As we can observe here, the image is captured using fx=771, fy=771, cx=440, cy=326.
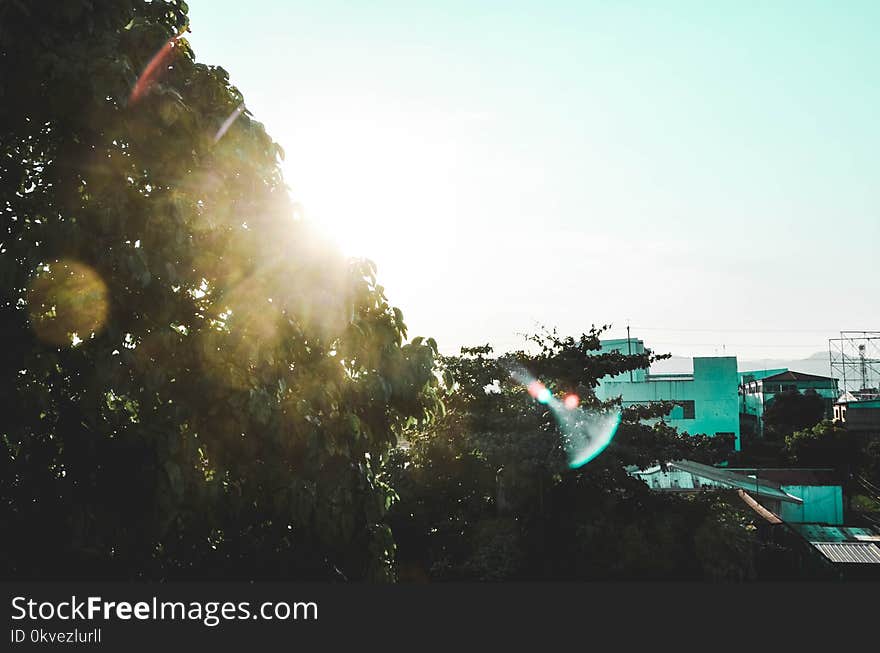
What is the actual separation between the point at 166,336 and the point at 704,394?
45.4m

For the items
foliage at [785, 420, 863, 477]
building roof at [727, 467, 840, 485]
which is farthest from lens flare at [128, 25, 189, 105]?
foliage at [785, 420, 863, 477]

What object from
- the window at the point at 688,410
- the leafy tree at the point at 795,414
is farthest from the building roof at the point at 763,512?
the leafy tree at the point at 795,414

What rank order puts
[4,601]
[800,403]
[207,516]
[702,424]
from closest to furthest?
[4,601] → [207,516] → [702,424] → [800,403]

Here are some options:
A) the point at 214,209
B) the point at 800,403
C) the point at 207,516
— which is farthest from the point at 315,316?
the point at 800,403

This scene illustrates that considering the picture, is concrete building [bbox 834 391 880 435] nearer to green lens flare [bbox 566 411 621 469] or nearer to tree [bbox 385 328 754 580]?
tree [bbox 385 328 754 580]

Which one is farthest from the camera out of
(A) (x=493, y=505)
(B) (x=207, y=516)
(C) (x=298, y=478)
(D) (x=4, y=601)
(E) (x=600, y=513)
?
(A) (x=493, y=505)

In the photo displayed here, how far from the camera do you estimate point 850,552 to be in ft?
65.9

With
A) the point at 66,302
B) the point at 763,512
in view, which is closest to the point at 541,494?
the point at 763,512

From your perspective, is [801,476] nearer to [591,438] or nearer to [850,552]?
[850,552]

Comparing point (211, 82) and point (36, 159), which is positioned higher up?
point (211, 82)

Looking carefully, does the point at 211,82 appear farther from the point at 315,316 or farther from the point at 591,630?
the point at 591,630

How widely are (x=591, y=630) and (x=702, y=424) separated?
1712 inches

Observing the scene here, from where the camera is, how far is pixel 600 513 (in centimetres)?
1466

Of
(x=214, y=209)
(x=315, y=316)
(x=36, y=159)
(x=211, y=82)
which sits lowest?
(x=315, y=316)
